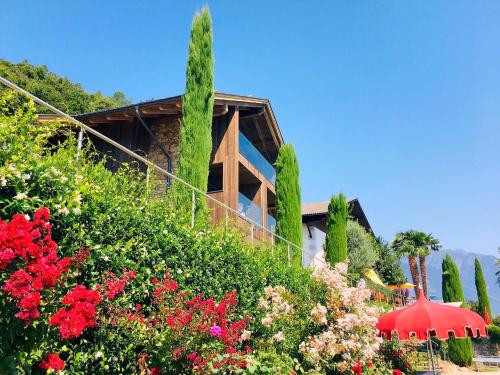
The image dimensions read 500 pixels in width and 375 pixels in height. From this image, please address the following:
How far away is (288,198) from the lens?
50.9ft

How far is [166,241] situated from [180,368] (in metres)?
1.88

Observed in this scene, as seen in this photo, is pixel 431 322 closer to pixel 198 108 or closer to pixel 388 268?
pixel 198 108

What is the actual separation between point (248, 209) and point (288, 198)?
5.78 feet

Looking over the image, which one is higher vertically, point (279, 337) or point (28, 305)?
point (28, 305)

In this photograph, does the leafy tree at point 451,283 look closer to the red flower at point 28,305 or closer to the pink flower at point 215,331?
the pink flower at point 215,331

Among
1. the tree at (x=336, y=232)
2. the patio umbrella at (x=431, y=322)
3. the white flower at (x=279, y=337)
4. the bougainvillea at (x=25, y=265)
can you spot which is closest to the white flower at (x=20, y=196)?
the bougainvillea at (x=25, y=265)

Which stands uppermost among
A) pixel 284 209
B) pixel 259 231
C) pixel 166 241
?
pixel 284 209

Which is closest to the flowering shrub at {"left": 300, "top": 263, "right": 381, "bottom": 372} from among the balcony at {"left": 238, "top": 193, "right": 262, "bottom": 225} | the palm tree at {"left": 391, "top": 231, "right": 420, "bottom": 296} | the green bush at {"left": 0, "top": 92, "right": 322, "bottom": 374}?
the green bush at {"left": 0, "top": 92, "right": 322, "bottom": 374}

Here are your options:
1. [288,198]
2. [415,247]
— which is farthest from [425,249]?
[288,198]

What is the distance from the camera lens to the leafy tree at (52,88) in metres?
31.2

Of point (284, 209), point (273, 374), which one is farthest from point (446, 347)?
point (273, 374)

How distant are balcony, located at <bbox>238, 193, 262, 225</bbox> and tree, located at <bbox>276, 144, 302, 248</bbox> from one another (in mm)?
939

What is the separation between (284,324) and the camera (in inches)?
302

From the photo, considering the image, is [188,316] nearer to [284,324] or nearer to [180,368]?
[180,368]
